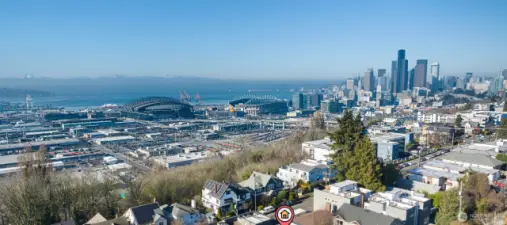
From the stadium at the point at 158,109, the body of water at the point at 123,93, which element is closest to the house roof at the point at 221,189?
the stadium at the point at 158,109

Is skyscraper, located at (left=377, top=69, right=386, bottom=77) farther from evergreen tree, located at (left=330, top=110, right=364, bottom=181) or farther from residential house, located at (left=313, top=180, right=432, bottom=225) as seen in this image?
residential house, located at (left=313, top=180, right=432, bottom=225)

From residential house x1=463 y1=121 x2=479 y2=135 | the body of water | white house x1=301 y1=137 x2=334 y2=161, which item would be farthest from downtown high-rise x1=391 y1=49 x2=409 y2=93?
white house x1=301 y1=137 x2=334 y2=161

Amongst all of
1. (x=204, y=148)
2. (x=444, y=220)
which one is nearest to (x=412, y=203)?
(x=444, y=220)

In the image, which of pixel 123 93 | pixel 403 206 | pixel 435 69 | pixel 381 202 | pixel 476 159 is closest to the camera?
pixel 403 206

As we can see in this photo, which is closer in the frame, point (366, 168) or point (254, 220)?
point (254, 220)

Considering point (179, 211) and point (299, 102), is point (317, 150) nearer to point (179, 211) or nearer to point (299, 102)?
point (179, 211)

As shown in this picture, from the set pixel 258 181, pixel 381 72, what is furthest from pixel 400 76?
pixel 258 181

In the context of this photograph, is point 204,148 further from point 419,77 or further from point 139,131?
point 419,77

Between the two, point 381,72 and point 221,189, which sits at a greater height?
point 381,72
